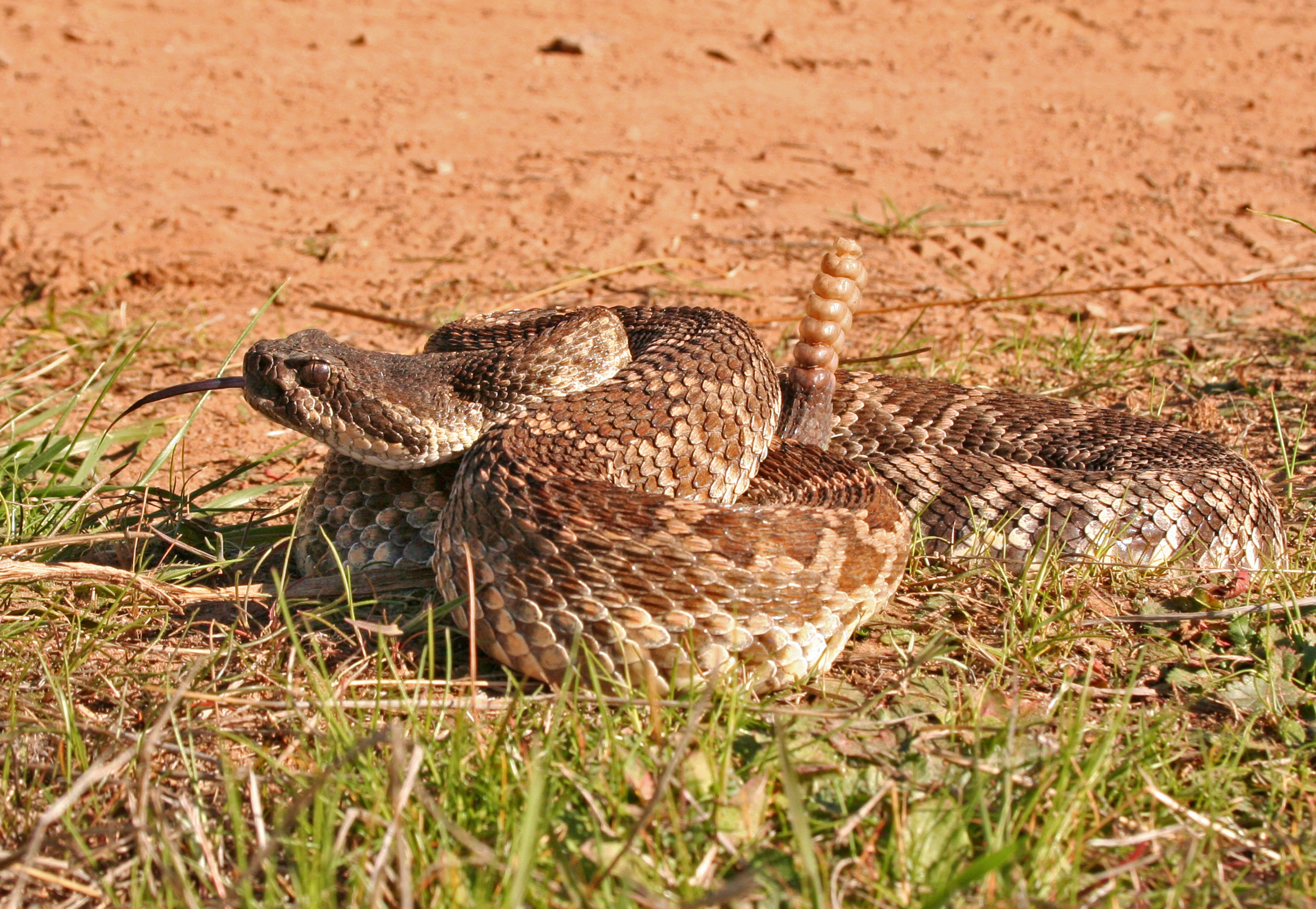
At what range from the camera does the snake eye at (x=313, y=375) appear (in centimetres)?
383

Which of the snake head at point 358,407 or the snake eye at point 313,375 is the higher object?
the snake eye at point 313,375

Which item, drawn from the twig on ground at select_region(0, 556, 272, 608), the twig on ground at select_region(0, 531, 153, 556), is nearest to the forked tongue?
the twig on ground at select_region(0, 531, 153, 556)

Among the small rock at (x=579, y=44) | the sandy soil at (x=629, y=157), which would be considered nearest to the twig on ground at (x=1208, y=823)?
the sandy soil at (x=629, y=157)

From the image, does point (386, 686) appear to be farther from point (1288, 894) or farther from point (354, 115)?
point (354, 115)

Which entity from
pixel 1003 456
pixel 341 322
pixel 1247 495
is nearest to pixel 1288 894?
pixel 1247 495

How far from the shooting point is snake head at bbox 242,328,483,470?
3.82 meters

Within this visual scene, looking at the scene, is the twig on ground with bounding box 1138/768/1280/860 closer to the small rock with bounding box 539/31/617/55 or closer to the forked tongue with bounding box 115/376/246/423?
the forked tongue with bounding box 115/376/246/423

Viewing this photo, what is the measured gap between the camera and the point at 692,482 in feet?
12.3

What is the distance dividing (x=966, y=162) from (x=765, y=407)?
511 centimetres

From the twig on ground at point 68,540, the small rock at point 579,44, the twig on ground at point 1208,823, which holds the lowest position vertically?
the twig on ground at point 68,540

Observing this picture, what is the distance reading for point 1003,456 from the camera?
4.78 metres

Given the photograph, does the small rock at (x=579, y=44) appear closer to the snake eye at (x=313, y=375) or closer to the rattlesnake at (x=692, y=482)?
the rattlesnake at (x=692, y=482)

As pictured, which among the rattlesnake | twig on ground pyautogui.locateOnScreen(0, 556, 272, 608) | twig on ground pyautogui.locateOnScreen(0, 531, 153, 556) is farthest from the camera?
twig on ground pyautogui.locateOnScreen(0, 531, 153, 556)

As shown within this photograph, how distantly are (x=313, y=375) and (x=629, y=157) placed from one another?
5.16 meters
